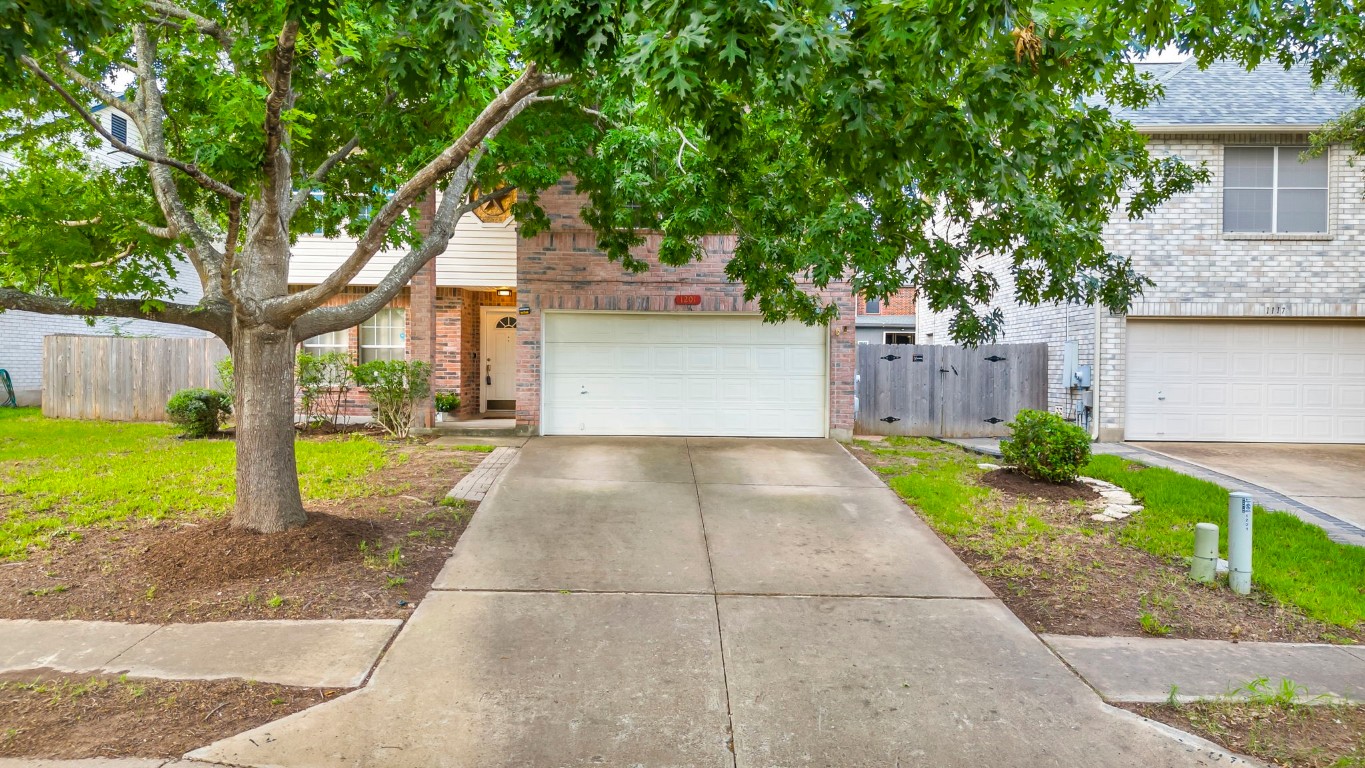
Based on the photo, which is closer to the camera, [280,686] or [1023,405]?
[280,686]

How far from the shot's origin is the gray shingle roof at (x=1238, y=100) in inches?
428

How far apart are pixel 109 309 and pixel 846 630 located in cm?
570

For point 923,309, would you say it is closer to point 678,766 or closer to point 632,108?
point 632,108

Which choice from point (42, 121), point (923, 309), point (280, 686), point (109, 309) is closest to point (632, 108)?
point (109, 309)

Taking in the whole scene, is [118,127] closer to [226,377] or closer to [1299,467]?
[226,377]

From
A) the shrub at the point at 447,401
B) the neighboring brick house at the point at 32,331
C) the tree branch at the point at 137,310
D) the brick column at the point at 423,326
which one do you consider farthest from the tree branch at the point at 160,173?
the neighboring brick house at the point at 32,331

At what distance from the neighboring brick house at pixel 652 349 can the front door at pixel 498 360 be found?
10.0 feet

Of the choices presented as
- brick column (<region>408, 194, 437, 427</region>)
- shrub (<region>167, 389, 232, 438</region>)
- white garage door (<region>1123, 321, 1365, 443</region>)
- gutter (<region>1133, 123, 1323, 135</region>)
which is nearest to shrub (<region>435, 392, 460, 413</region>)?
brick column (<region>408, 194, 437, 427</region>)

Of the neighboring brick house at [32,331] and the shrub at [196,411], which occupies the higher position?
the neighboring brick house at [32,331]

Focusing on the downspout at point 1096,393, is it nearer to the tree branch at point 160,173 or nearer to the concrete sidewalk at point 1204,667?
the concrete sidewalk at point 1204,667

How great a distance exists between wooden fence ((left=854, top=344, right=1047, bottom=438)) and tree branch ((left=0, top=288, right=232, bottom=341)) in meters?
9.71

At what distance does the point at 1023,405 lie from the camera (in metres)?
12.2

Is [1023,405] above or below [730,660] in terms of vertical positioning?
above

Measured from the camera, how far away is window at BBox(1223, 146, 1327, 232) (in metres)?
10.9
